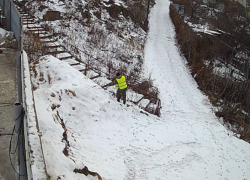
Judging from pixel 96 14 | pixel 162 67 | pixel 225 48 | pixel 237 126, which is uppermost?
pixel 96 14

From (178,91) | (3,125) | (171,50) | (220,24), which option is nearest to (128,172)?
(3,125)

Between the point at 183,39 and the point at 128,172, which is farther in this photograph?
the point at 183,39

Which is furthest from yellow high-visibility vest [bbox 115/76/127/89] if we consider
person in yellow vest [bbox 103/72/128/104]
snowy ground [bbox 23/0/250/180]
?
snowy ground [bbox 23/0/250/180]

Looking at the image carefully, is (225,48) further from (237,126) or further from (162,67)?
(237,126)

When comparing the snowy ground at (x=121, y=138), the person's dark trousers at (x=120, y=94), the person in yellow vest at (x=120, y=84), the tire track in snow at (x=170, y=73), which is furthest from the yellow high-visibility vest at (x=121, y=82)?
the tire track in snow at (x=170, y=73)

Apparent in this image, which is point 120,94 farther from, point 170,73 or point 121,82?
point 170,73

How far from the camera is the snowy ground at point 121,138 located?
8.11 meters

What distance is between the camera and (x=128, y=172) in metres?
8.43

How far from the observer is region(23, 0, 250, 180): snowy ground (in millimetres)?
8109

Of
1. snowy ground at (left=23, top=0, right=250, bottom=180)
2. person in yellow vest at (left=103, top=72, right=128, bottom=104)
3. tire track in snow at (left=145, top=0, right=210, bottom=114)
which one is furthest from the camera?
tire track in snow at (left=145, top=0, right=210, bottom=114)

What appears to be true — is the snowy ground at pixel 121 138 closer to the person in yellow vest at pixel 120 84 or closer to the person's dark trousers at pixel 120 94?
the person's dark trousers at pixel 120 94

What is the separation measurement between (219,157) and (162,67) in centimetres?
1186

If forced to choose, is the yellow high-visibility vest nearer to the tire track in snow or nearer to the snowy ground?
the snowy ground

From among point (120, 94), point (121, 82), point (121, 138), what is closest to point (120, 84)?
point (121, 82)
